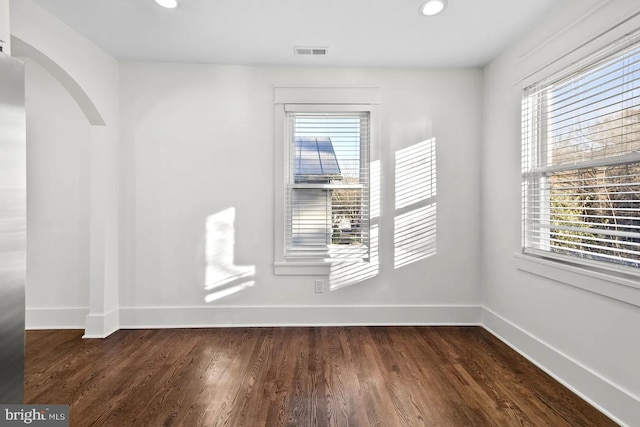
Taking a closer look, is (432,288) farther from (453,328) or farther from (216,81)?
(216,81)

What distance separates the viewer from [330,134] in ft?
11.5

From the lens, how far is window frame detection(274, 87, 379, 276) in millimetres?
3430

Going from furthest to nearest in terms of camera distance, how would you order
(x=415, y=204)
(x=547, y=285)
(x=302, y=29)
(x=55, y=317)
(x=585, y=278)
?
(x=415, y=204) < (x=55, y=317) < (x=302, y=29) < (x=547, y=285) < (x=585, y=278)

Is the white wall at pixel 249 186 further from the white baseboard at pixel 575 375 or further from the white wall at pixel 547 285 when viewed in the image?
the white baseboard at pixel 575 375

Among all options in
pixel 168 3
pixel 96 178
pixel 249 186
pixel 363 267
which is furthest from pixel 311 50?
pixel 96 178

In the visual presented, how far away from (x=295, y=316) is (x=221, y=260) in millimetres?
924

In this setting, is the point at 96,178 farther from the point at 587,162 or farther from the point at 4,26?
the point at 587,162

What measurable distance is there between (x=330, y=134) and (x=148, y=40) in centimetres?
179

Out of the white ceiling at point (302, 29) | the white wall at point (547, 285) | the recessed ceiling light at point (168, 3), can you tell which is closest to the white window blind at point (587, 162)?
the white wall at point (547, 285)

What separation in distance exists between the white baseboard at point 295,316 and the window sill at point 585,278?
0.95 meters

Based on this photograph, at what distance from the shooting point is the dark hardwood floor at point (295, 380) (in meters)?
1.97

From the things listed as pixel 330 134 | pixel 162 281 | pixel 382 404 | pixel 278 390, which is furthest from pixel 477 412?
pixel 162 281

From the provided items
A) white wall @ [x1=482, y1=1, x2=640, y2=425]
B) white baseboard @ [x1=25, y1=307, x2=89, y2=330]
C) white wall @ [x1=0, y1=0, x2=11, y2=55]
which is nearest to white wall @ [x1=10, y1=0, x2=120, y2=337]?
white baseboard @ [x1=25, y1=307, x2=89, y2=330]

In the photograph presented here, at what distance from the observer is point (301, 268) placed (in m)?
3.45
